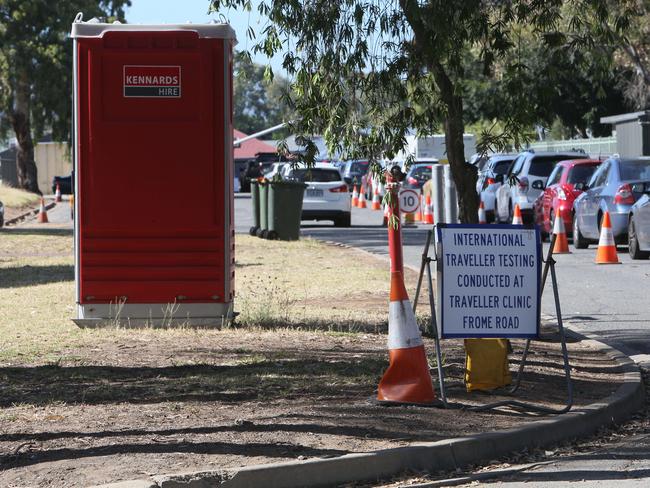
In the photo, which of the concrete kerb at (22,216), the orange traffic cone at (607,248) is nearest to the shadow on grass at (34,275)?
the orange traffic cone at (607,248)

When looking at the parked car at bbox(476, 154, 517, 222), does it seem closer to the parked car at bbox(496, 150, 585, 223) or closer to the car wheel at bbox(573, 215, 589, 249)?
the parked car at bbox(496, 150, 585, 223)

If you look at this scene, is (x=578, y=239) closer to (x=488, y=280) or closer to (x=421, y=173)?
(x=488, y=280)

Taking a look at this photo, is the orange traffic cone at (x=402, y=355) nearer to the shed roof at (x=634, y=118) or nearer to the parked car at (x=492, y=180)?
the parked car at (x=492, y=180)

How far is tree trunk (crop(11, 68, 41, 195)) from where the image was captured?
5933 centimetres

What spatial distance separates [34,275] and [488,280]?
12.2 m

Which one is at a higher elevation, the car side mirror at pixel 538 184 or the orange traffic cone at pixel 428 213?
the car side mirror at pixel 538 184

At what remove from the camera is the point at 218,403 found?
848 cm

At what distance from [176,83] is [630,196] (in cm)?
1114

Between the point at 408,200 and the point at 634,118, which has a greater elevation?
the point at 634,118

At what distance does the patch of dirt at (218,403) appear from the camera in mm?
6934

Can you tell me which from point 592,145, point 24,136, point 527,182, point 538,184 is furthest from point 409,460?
point 24,136

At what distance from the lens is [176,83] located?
39.7 feet

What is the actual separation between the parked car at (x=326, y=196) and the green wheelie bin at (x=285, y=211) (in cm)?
588

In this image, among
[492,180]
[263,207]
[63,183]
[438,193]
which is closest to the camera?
[438,193]
